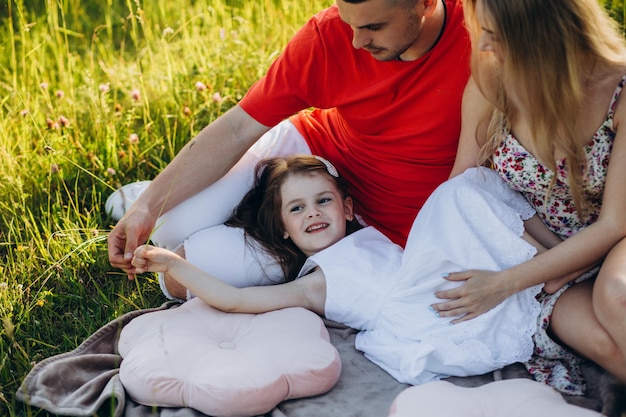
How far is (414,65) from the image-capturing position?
3.00 metres

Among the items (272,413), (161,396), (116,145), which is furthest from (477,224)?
(116,145)

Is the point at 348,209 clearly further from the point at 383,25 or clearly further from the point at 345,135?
the point at 383,25

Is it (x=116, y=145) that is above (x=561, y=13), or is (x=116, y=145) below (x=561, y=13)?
below

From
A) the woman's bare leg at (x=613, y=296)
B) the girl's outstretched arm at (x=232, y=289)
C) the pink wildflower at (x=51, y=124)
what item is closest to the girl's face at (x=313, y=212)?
the girl's outstretched arm at (x=232, y=289)

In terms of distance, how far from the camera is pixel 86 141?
4082 mm

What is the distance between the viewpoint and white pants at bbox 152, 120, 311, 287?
3.13 metres

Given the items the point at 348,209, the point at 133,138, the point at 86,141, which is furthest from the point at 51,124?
the point at 348,209

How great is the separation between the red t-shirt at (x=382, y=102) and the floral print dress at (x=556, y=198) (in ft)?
1.17

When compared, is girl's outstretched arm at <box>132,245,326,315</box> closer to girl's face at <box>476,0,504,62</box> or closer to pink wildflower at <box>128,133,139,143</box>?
girl's face at <box>476,0,504,62</box>

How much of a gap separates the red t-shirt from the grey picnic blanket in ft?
2.32

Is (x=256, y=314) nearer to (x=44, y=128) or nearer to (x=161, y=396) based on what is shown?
(x=161, y=396)

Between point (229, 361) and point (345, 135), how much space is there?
1.16 metres

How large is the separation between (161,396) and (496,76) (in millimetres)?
1485

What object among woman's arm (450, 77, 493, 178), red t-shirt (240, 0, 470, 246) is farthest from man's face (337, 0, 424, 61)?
woman's arm (450, 77, 493, 178)
